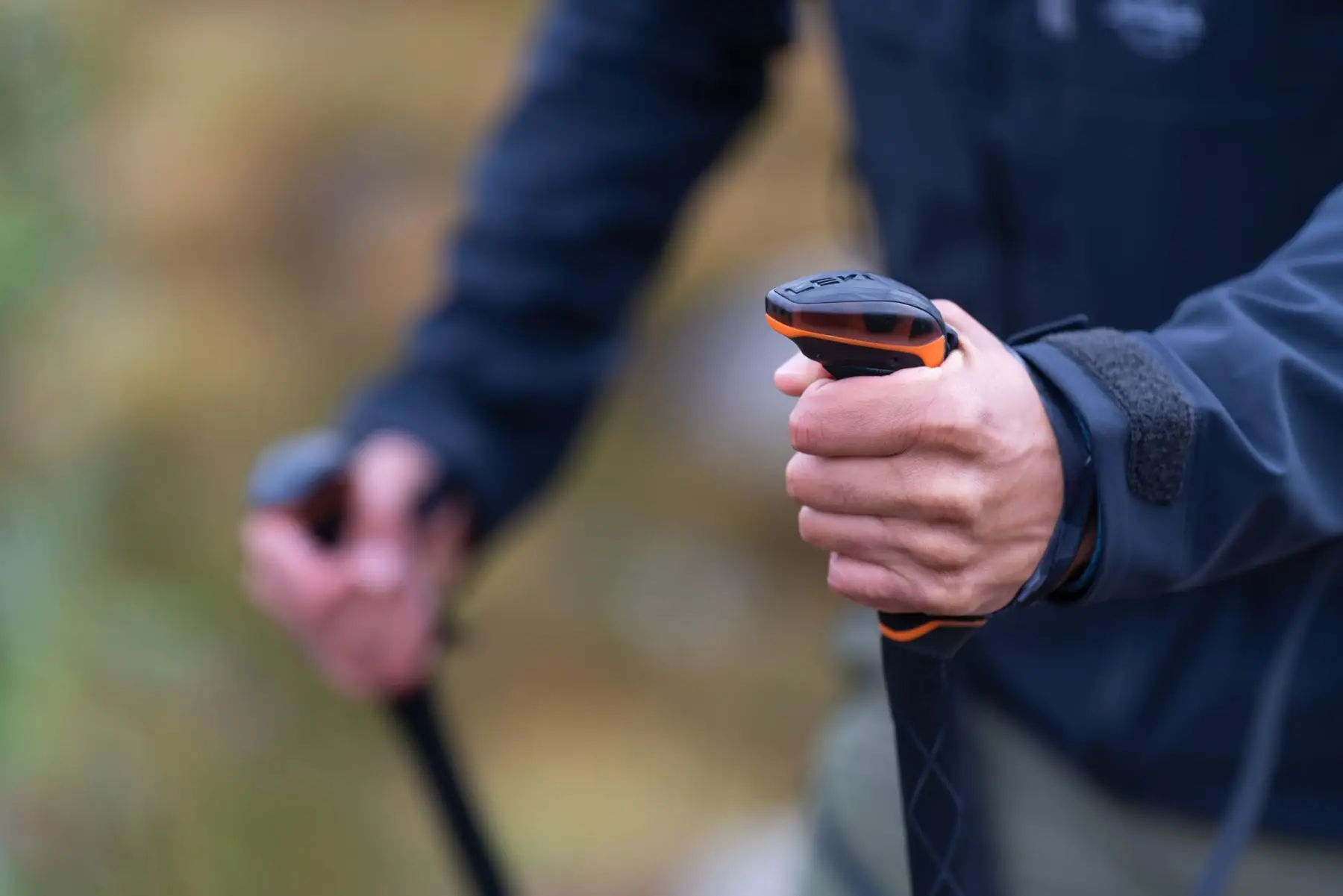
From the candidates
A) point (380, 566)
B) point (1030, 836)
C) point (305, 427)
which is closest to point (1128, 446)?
point (1030, 836)

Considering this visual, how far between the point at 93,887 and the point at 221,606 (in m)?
0.87

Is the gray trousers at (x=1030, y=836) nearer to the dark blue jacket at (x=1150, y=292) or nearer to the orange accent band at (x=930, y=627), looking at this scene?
the dark blue jacket at (x=1150, y=292)

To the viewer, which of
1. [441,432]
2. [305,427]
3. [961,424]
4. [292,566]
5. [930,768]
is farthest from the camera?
[305,427]

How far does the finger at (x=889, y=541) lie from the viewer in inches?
25.3

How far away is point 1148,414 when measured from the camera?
2.16 feet

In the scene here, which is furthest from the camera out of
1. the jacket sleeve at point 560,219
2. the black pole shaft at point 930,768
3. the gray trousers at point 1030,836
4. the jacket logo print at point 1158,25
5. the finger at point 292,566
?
the jacket sleeve at point 560,219

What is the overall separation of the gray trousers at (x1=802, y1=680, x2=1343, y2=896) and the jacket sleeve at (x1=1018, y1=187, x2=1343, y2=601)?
0.39m

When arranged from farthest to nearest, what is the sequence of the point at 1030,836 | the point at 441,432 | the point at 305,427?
1. the point at 305,427
2. the point at 441,432
3. the point at 1030,836

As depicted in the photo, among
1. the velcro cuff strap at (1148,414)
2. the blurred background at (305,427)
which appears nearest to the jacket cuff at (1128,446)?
the velcro cuff strap at (1148,414)

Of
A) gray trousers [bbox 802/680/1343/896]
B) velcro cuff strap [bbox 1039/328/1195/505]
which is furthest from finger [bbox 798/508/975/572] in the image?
gray trousers [bbox 802/680/1343/896]

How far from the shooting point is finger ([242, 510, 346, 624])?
125 centimetres

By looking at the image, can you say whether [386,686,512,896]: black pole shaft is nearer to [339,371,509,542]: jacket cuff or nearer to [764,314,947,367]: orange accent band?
[339,371,509,542]: jacket cuff

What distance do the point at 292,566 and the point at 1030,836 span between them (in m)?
0.71

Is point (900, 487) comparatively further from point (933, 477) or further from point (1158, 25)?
point (1158, 25)
